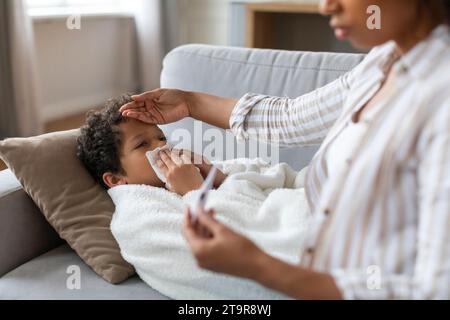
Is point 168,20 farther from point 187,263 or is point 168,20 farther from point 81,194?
point 187,263

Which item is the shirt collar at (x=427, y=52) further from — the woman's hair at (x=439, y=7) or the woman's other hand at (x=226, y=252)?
the woman's other hand at (x=226, y=252)

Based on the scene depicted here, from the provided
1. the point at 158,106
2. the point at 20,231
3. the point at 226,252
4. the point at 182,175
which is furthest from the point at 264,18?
the point at 226,252

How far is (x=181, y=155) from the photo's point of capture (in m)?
1.27

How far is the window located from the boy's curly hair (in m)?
2.42

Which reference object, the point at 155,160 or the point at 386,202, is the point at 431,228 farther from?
the point at 155,160

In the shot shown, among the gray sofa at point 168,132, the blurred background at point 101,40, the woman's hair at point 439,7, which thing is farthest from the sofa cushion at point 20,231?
the blurred background at point 101,40

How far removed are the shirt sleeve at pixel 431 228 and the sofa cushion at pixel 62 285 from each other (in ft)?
1.78

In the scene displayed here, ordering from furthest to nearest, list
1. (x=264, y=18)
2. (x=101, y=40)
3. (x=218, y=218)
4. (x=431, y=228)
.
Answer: (x=101, y=40), (x=264, y=18), (x=218, y=218), (x=431, y=228)

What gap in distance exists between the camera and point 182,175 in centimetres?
121

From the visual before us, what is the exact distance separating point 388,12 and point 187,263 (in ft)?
1.87

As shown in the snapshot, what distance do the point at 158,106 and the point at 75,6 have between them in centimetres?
280

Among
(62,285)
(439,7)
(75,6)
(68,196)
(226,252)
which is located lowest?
(62,285)

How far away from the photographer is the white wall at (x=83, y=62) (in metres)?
3.58

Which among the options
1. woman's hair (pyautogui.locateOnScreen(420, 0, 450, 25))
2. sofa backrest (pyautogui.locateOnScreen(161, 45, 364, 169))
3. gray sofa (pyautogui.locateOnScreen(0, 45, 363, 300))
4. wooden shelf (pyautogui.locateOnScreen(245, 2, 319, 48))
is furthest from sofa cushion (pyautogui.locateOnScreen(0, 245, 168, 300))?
wooden shelf (pyautogui.locateOnScreen(245, 2, 319, 48))
